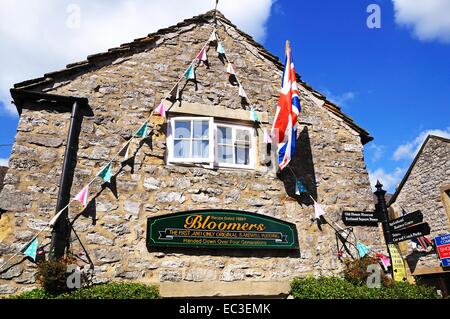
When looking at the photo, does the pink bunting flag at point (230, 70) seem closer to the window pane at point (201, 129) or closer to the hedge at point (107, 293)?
the window pane at point (201, 129)

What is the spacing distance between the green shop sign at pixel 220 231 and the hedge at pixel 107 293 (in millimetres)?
715

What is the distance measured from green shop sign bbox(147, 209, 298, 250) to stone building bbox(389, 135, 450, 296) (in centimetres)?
945

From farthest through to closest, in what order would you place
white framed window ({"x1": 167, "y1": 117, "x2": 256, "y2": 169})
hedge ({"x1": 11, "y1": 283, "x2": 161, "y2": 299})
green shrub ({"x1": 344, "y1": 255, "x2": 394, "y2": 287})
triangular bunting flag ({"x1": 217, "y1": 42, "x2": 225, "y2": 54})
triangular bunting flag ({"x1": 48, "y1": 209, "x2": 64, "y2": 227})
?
1. triangular bunting flag ({"x1": 217, "y1": 42, "x2": 225, "y2": 54})
2. white framed window ({"x1": 167, "y1": 117, "x2": 256, "y2": 169})
3. green shrub ({"x1": 344, "y1": 255, "x2": 394, "y2": 287})
4. triangular bunting flag ({"x1": 48, "y1": 209, "x2": 64, "y2": 227})
5. hedge ({"x1": 11, "y1": 283, "x2": 161, "y2": 299})

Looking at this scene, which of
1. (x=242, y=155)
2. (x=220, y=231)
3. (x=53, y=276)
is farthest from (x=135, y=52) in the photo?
(x=53, y=276)

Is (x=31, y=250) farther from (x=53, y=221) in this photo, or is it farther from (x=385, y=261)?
(x=385, y=261)

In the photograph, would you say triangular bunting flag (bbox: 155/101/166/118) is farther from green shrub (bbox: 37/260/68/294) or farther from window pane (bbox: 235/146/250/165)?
green shrub (bbox: 37/260/68/294)

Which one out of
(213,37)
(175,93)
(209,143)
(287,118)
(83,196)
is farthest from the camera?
(213,37)

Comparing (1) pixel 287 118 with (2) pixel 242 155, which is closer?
(1) pixel 287 118

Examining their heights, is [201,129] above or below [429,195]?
below

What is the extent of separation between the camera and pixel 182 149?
640 cm

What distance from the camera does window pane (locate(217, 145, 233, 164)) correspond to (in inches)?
258

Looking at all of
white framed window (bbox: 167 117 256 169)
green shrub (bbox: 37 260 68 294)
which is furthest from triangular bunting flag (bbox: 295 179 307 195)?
green shrub (bbox: 37 260 68 294)

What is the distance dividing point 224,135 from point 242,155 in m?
0.55

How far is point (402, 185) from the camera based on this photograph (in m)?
14.6
